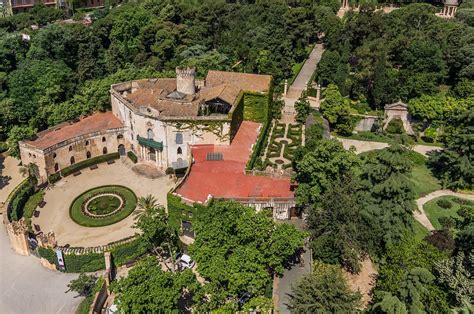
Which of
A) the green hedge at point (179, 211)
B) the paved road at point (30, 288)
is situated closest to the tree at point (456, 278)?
the green hedge at point (179, 211)

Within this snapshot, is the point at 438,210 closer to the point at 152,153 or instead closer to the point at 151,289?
the point at 151,289

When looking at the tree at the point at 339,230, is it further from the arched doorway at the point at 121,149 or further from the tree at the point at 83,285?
the arched doorway at the point at 121,149

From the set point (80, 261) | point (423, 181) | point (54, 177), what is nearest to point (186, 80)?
point (54, 177)

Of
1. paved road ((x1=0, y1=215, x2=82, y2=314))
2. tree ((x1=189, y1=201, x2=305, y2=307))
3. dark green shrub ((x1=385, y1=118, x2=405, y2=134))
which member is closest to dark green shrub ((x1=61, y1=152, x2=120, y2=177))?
paved road ((x1=0, y1=215, x2=82, y2=314))

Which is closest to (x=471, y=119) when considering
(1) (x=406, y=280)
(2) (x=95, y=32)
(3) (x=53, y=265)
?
(1) (x=406, y=280)

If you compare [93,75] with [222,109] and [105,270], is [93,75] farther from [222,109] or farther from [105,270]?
[105,270]
